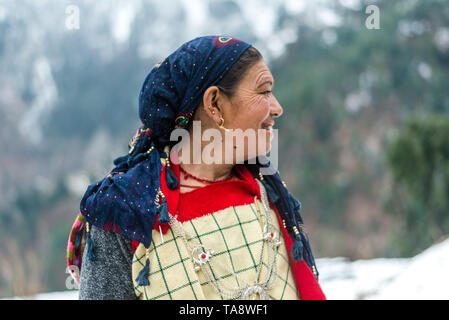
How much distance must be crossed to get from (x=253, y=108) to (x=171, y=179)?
0.32 meters

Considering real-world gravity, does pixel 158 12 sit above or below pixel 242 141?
above

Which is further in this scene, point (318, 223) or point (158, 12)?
point (158, 12)

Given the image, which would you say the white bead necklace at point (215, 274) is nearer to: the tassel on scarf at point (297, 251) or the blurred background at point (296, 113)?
the tassel on scarf at point (297, 251)

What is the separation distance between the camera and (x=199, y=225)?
1258 mm

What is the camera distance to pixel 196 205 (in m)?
1.29

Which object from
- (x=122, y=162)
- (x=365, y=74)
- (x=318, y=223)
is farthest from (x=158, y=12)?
(x=122, y=162)

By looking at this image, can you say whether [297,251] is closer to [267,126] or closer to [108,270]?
[267,126]

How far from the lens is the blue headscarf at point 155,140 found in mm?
1166

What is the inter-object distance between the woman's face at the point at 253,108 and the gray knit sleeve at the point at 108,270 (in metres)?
0.44

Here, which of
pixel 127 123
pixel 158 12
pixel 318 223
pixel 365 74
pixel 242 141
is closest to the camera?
pixel 242 141

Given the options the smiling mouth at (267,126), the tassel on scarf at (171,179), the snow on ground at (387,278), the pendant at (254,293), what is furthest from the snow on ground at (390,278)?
the tassel on scarf at (171,179)

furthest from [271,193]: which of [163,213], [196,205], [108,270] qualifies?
[108,270]
